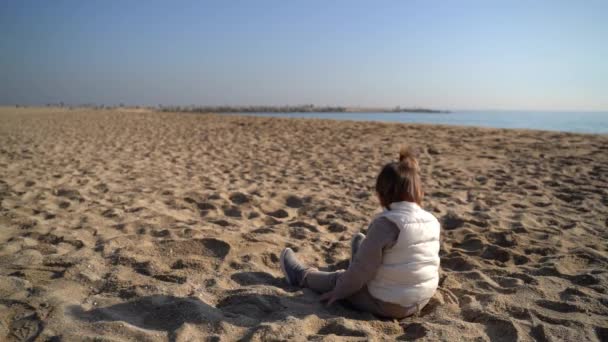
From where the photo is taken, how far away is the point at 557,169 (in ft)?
20.8

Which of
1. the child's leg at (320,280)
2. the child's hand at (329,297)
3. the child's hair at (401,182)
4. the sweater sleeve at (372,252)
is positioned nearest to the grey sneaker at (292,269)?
the child's leg at (320,280)

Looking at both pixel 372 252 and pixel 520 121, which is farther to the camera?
pixel 520 121

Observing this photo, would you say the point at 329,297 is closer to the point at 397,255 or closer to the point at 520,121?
the point at 397,255

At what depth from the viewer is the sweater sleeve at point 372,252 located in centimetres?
201

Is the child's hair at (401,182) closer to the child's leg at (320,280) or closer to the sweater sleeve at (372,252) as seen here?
the sweater sleeve at (372,252)

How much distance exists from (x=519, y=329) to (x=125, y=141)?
356 inches

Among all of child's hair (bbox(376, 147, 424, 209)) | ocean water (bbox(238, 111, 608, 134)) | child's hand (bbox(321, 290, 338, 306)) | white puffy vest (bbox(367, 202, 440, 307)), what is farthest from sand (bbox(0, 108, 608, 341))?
ocean water (bbox(238, 111, 608, 134))

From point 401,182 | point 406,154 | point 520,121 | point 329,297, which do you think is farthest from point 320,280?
point 520,121

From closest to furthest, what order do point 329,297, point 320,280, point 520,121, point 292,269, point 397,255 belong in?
point 397,255, point 329,297, point 320,280, point 292,269, point 520,121

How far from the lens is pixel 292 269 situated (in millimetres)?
2535

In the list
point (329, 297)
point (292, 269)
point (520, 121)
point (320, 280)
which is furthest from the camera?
point (520, 121)

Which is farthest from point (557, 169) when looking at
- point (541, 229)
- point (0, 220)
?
point (0, 220)

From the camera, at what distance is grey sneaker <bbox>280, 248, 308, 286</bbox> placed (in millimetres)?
2500

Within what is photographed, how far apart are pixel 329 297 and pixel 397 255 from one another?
487mm
